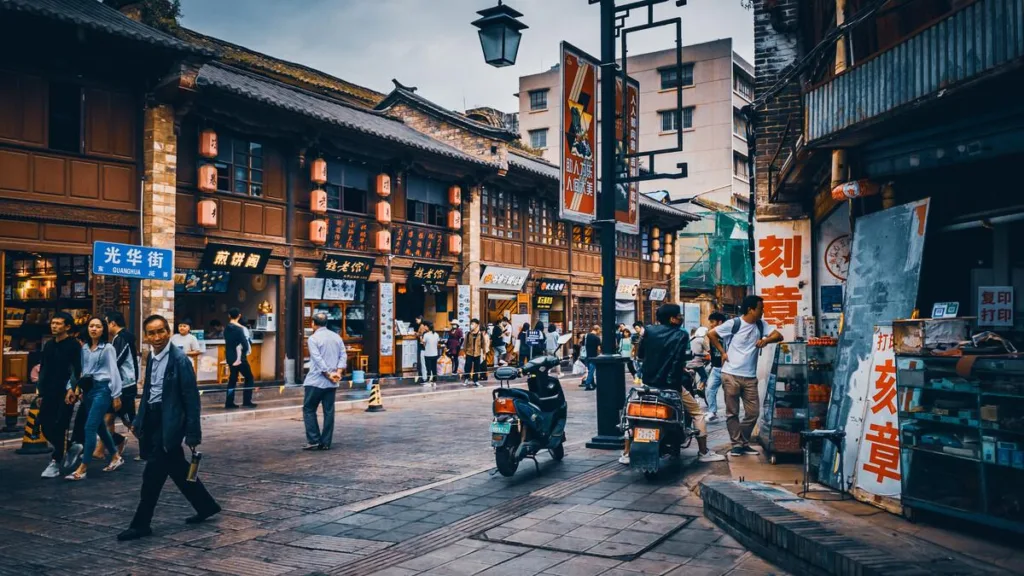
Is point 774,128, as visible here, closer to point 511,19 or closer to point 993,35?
point 511,19

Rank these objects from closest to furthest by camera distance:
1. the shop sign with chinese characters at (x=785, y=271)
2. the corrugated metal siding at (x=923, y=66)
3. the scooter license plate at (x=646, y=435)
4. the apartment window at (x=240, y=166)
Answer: the corrugated metal siding at (x=923, y=66) < the scooter license plate at (x=646, y=435) < the shop sign with chinese characters at (x=785, y=271) < the apartment window at (x=240, y=166)

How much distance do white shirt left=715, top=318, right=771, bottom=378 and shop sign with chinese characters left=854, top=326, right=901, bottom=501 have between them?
2.74m

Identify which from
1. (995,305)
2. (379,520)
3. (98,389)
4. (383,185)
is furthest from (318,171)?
(995,305)

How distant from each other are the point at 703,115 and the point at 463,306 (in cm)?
2693

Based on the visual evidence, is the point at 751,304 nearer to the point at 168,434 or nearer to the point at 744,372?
the point at 744,372

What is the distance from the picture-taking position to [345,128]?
813 inches

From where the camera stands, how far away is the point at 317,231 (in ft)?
68.4

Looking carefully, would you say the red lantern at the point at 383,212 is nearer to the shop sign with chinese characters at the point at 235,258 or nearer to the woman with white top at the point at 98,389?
the shop sign with chinese characters at the point at 235,258

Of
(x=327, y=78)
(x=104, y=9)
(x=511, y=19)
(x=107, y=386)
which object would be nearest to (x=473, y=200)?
(x=327, y=78)

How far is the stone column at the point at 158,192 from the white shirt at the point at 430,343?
690 centimetres

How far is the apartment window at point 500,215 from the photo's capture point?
2791 centimetres

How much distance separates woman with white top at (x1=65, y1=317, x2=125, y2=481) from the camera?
28.7ft

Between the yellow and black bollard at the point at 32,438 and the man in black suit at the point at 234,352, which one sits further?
the man in black suit at the point at 234,352

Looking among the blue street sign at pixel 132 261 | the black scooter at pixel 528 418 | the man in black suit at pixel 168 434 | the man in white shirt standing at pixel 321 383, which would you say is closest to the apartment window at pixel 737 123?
the blue street sign at pixel 132 261
